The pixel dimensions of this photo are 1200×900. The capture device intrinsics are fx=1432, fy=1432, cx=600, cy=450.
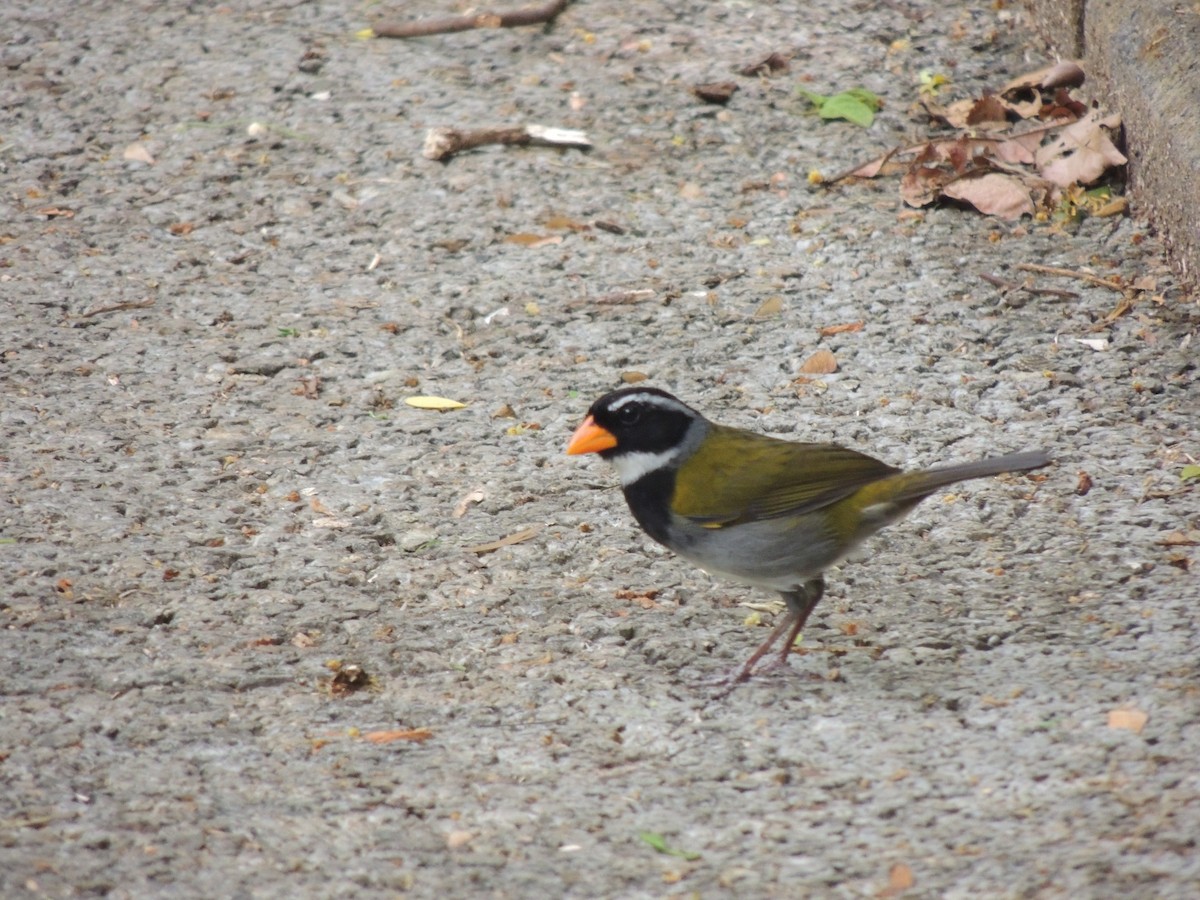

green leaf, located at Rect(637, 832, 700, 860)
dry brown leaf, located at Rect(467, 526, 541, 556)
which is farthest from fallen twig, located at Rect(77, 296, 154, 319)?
green leaf, located at Rect(637, 832, 700, 860)

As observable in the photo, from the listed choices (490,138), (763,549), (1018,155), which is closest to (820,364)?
(763,549)

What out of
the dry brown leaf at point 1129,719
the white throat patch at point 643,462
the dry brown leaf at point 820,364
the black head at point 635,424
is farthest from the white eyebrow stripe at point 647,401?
the dry brown leaf at point 1129,719

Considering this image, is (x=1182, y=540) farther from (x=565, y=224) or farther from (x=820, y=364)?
(x=565, y=224)

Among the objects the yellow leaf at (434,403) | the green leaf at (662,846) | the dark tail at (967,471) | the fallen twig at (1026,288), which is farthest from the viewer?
the fallen twig at (1026,288)

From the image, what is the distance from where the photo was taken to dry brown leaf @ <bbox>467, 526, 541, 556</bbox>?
4.79 meters

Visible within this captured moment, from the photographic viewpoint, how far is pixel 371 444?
211 inches

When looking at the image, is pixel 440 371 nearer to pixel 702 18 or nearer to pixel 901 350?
pixel 901 350

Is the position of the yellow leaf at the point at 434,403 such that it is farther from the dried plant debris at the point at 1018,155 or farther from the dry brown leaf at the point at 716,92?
the dry brown leaf at the point at 716,92

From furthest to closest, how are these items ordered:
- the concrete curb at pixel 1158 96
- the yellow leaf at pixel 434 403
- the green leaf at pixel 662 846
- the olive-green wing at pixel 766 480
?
the concrete curb at pixel 1158 96, the yellow leaf at pixel 434 403, the olive-green wing at pixel 766 480, the green leaf at pixel 662 846

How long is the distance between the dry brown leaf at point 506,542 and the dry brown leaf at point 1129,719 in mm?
1983

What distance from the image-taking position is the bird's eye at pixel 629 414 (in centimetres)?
444

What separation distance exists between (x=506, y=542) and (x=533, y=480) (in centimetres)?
41

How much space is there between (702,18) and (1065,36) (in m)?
1.97

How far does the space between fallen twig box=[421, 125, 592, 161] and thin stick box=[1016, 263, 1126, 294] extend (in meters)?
2.25
